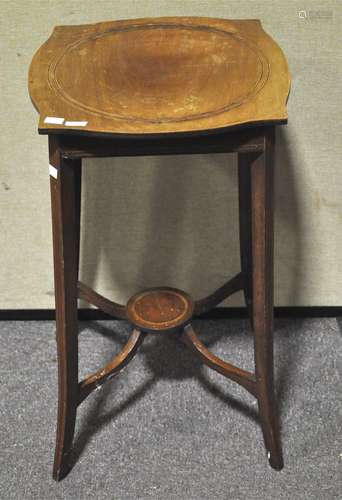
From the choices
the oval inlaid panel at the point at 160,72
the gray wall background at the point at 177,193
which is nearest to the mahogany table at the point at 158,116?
the oval inlaid panel at the point at 160,72

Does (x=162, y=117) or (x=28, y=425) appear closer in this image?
(x=162, y=117)

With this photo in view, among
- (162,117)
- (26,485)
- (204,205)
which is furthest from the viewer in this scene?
(204,205)

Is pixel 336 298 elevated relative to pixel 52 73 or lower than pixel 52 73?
lower

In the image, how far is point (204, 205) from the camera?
4.22 feet

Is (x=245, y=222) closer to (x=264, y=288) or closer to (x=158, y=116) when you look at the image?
(x=264, y=288)

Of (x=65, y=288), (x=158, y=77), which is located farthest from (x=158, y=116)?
(x=65, y=288)

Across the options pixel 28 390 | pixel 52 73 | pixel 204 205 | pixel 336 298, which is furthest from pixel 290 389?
pixel 52 73

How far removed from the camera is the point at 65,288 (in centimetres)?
93

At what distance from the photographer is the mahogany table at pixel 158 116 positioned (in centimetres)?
80

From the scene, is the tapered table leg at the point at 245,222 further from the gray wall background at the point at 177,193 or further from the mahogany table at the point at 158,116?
the mahogany table at the point at 158,116

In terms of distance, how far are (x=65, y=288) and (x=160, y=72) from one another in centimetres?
33

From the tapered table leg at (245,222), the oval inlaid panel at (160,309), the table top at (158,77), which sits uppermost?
the table top at (158,77)

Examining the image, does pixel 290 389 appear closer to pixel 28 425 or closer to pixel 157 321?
pixel 157 321

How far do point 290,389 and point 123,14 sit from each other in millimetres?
736
